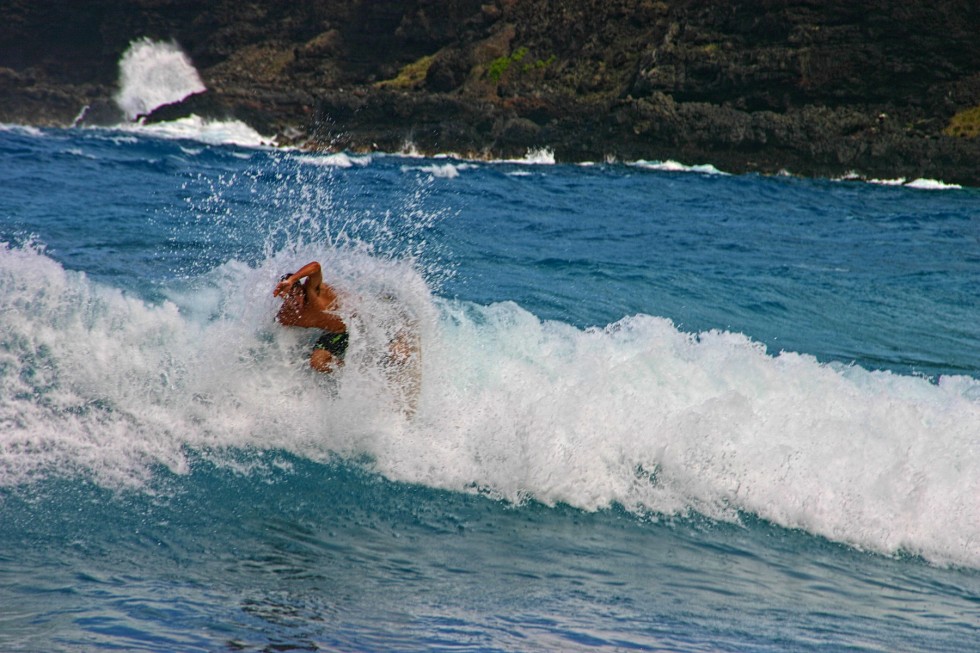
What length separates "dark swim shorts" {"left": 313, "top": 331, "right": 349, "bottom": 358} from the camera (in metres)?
6.46

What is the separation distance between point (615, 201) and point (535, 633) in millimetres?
16974

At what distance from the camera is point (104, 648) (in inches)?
145

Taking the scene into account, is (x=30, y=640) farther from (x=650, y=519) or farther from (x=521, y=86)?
(x=521, y=86)

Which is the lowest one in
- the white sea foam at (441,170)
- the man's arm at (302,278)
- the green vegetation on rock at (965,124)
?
the man's arm at (302,278)

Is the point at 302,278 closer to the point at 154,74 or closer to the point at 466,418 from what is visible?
the point at 466,418

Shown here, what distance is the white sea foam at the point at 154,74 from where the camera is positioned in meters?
57.1

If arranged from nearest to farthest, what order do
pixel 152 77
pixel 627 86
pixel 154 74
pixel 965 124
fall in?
pixel 965 124 → pixel 627 86 → pixel 154 74 → pixel 152 77

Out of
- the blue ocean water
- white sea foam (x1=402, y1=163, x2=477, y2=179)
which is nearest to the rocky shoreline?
white sea foam (x1=402, y1=163, x2=477, y2=179)

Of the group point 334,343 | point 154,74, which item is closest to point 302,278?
point 334,343

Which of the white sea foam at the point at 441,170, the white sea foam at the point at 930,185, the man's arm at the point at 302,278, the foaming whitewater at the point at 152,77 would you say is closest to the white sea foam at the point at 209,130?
the foaming whitewater at the point at 152,77

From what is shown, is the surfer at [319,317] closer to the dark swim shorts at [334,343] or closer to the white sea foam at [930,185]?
the dark swim shorts at [334,343]

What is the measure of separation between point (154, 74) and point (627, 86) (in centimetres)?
3130

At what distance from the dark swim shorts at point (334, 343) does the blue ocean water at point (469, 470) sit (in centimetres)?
9

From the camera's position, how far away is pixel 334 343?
6473mm
